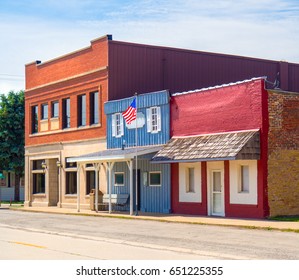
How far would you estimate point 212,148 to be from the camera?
1089 inches

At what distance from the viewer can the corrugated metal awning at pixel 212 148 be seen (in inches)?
1032

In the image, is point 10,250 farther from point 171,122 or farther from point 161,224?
point 171,122

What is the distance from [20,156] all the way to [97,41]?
2097 cm

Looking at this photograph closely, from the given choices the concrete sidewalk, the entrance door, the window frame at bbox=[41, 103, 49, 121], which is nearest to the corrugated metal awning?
the entrance door

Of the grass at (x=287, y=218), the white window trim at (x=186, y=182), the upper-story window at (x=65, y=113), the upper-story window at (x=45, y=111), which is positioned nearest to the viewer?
the grass at (x=287, y=218)

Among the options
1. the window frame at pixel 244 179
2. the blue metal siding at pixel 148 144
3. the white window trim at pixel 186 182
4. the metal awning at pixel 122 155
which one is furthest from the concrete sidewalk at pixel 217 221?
the metal awning at pixel 122 155

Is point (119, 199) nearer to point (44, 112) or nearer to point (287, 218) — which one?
point (287, 218)

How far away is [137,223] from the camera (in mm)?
26578

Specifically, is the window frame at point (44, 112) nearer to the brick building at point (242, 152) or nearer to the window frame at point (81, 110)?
the window frame at point (81, 110)

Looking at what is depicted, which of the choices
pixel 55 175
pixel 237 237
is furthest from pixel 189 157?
pixel 55 175

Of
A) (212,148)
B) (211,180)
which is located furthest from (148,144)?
(212,148)

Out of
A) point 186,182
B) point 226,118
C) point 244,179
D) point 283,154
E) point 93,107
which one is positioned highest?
point 93,107

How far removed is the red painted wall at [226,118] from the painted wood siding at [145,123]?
509mm

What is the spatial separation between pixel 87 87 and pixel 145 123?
667 cm
